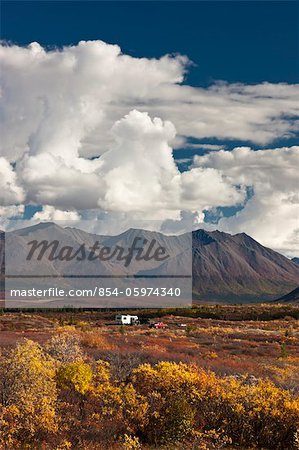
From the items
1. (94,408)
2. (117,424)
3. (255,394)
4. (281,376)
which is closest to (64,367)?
(94,408)

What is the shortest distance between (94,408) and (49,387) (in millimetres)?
1836

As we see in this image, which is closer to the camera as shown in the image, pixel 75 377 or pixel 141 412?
pixel 141 412

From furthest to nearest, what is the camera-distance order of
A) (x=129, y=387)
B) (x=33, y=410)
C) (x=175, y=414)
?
(x=129, y=387) → (x=175, y=414) → (x=33, y=410)

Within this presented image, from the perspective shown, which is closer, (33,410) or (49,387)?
(33,410)

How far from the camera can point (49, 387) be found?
15.5 meters

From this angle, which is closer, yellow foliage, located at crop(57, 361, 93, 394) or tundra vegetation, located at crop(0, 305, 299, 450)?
tundra vegetation, located at crop(0, 305, 299, 450)

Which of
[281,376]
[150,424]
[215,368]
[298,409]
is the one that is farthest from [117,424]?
[281,376]

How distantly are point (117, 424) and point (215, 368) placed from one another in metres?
11.1

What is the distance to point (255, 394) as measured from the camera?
16.0 meters

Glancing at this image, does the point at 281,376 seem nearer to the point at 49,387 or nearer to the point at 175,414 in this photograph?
the point at 175,414

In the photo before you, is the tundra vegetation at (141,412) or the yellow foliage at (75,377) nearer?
the tundra vegetation at (141,412)

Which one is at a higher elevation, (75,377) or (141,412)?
(75,377)

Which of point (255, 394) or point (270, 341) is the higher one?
point (255, 394)

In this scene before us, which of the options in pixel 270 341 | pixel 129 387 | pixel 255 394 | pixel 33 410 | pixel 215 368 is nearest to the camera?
pixel 33 410
